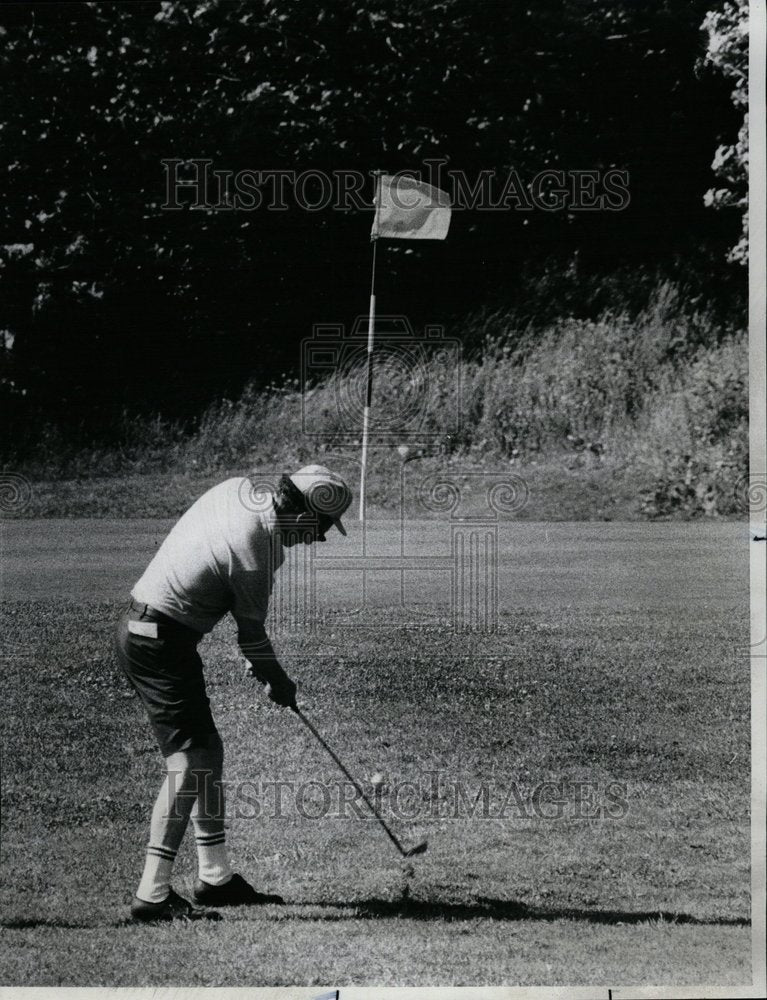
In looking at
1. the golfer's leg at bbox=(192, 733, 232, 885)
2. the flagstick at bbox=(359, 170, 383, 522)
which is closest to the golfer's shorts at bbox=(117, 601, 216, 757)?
the golfer's leg at bbox=(192, 733, 232, 885)

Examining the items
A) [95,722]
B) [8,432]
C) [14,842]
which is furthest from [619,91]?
[14,842]

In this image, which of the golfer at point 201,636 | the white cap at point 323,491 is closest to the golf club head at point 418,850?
the golfer at point 201,636

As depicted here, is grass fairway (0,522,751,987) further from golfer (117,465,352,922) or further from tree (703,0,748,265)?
tree (703,0,748,265)

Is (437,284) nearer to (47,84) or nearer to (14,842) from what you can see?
(47,84)

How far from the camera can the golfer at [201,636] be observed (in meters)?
4.08

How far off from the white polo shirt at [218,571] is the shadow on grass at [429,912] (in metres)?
1.07

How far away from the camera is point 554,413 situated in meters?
4.63

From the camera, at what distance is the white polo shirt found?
161 inches

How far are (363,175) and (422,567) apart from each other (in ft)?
4.82

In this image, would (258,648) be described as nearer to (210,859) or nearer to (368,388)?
(210,859)

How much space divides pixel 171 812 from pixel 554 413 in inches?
78.9

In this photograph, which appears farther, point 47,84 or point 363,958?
point 47,84

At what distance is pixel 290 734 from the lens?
4.46 m

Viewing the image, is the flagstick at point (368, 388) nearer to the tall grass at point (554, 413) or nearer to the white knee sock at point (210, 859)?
the tall grass at point (554, 413)
